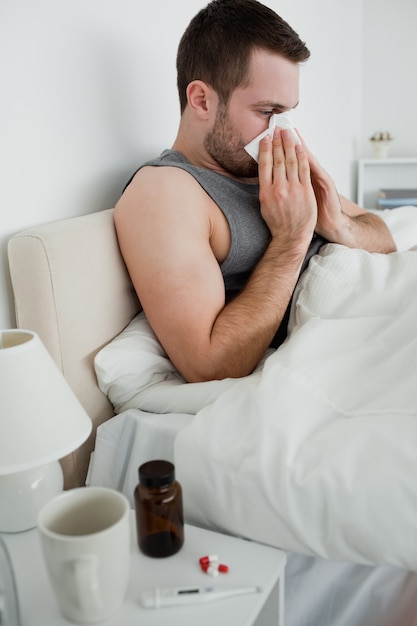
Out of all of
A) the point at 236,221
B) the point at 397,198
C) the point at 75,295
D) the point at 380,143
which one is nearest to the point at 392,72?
the point at 380,143

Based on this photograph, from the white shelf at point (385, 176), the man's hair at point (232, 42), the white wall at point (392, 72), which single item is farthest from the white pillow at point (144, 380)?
the white wall at point (392, 72)

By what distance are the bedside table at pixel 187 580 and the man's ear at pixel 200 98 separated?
34.1 inches

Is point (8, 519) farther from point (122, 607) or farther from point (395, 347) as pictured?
point (395, 347)

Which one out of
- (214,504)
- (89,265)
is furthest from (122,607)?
(89,265)

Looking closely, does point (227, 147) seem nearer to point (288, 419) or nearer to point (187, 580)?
point (288, 419)

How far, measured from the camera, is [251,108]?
124cm

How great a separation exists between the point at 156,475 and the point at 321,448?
24 centimetres

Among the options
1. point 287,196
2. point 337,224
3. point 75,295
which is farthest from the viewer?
point 337,224

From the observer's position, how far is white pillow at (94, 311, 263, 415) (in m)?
0.96

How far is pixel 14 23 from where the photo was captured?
0.92 meters

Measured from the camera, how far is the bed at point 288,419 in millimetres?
743

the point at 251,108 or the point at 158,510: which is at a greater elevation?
the point at 251,108

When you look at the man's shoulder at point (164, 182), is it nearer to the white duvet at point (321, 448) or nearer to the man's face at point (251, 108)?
the man's face at point (251, 108)

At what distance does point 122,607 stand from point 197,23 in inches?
44.8
